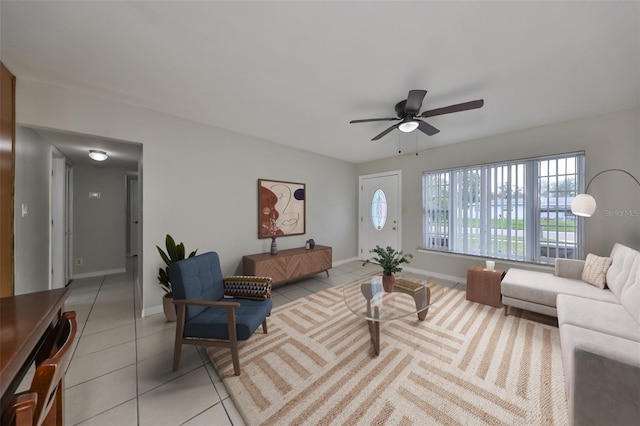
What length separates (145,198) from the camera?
2566mm

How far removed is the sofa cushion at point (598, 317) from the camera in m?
1.55

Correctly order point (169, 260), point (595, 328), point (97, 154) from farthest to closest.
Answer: point (97, 154), point (169, 260), point (595, 328)

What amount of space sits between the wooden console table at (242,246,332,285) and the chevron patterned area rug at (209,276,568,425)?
822 mm

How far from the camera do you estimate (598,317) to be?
1717mm

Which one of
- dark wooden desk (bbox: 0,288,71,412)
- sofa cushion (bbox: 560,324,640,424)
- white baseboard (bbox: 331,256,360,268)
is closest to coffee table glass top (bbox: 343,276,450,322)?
sofa cushion (bbox: 560,324,640,424)

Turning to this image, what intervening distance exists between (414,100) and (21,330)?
2771mm

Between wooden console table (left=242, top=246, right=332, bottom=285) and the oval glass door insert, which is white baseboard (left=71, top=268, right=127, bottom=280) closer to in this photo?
wooden console table (left=242, top=246, right=332, bottom=285)

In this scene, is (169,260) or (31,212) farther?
(169,260)

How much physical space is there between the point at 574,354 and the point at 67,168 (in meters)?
6.44

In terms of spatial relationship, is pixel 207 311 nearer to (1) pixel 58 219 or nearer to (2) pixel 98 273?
(1) pixel 58 219

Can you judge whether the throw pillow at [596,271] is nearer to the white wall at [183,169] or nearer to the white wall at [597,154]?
the white wall at [597,154]

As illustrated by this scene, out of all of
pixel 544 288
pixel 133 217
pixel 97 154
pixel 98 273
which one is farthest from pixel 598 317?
pixel 133 217

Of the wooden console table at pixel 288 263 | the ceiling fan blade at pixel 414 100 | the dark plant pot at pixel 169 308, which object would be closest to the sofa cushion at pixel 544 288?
the ceiling fan blade at pixel 414 100

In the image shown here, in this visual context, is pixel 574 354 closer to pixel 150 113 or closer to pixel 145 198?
pixel 145 198
